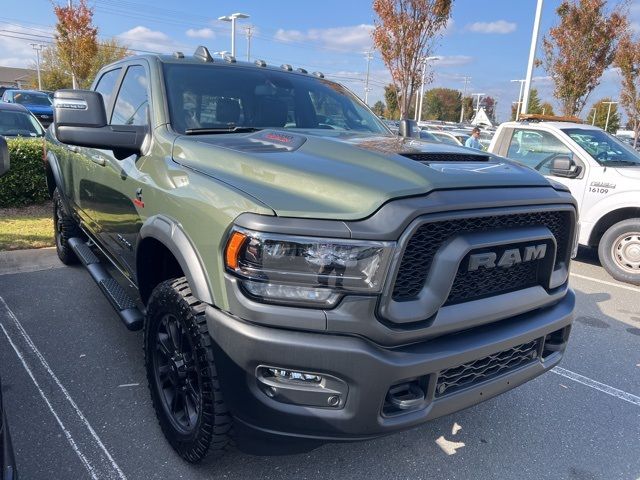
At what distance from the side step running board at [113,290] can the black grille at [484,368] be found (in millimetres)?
1721

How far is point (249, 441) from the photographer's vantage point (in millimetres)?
1991

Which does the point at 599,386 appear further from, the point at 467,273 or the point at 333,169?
the point at 333,169

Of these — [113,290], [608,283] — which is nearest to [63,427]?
[113,290]

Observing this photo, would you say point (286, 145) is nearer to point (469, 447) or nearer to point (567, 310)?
point (567, 310)

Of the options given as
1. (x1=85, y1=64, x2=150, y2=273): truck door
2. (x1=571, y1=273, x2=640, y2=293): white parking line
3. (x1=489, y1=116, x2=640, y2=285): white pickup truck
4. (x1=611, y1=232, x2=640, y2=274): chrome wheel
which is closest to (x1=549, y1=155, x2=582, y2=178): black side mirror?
(x1=489, y1=116, x2=640, y2=285): white pickup truck

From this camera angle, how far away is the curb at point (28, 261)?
5309mm

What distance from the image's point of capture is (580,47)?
46.8 feet

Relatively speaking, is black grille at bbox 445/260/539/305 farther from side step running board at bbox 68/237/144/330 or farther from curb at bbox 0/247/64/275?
curb at bbox 0/247/64/275

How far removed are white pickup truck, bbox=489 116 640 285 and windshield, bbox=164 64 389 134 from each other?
3.73 m

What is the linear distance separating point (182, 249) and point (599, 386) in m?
2.95

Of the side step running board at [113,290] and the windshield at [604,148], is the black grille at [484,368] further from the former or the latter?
the windshield at [604,148]

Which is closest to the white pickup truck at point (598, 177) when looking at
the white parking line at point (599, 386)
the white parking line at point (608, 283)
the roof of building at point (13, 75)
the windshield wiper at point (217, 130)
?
the white parking line at point (608, 283)

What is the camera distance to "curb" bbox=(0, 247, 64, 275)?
5309 millimetres

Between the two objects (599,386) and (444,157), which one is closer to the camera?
(444,157)
